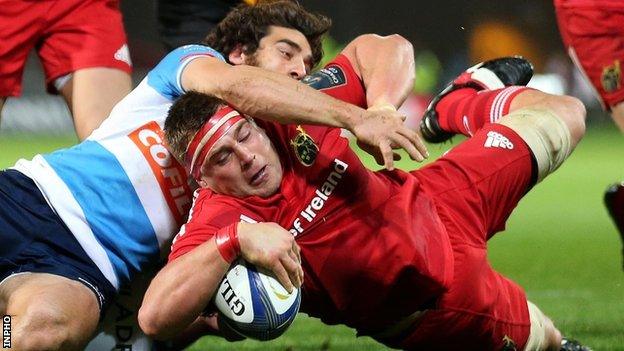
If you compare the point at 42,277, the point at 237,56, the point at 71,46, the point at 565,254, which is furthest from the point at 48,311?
the point at 565,254

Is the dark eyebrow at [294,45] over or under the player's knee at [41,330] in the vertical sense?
over

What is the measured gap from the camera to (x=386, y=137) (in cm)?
380

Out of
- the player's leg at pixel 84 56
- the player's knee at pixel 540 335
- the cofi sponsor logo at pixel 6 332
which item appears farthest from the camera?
the player's leg at pixel 84 56

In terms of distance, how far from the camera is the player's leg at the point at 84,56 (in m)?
5.59

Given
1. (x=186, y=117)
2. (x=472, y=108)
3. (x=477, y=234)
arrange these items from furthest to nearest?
(x=472, y=108)
(x=477, y=234)
(x=186, y=117)

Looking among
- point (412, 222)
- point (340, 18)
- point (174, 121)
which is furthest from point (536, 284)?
point (340, 18)

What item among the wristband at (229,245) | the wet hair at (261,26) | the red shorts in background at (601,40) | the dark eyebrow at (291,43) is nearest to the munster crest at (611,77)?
the red shorts in background at (601,40)

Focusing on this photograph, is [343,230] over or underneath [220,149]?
underneath

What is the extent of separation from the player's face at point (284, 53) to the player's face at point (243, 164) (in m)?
0.72

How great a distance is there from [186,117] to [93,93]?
1.49 metres

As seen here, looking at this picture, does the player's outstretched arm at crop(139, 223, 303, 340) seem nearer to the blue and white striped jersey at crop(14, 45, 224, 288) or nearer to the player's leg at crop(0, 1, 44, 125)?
the blue and white striped jersey at crop(14, 45, 224, 288)

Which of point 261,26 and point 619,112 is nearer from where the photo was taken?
point 261,26

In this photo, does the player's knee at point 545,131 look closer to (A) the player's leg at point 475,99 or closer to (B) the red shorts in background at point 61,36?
(A) the player's leg at point 475,99

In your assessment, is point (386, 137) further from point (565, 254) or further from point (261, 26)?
point (565, 254)
